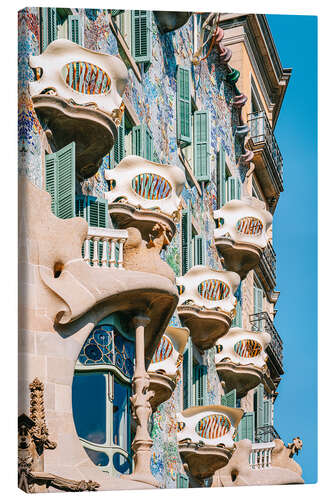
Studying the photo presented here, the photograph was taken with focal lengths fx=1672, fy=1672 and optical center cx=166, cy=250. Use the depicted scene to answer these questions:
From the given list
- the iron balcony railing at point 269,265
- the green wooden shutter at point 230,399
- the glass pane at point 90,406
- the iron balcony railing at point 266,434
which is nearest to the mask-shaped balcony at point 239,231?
the green wooden shutter at point 230,399

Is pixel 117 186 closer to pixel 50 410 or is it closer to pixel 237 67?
pixel 50 410

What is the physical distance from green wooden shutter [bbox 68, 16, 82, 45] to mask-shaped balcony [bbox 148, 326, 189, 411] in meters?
4.45

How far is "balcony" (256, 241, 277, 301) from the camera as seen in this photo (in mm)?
35906

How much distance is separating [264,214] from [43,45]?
10504 mm

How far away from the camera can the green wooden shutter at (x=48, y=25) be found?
68.5 ft

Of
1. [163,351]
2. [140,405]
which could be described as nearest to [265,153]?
[163,351]

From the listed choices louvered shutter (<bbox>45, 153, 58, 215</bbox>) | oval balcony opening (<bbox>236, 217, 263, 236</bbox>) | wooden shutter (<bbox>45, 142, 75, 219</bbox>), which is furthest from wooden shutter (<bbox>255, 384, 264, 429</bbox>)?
louvered shutter (<bbox>45, 153, 58, 215</bbox>)

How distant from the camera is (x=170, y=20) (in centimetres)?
2672

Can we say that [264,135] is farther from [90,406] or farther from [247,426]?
[90,406]

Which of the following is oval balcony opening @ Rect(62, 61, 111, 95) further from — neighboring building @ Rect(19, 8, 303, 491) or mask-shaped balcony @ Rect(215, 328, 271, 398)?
mask-shaped balcony @ Rect(215, 328, 271, 398)

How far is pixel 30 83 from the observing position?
20.4 m

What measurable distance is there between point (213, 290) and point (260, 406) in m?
6.44

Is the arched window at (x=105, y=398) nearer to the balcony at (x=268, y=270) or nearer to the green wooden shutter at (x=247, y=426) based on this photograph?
the green wooden shutter at (x=247, y=426)

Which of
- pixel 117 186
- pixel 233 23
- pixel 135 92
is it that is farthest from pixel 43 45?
pixel 233 23
